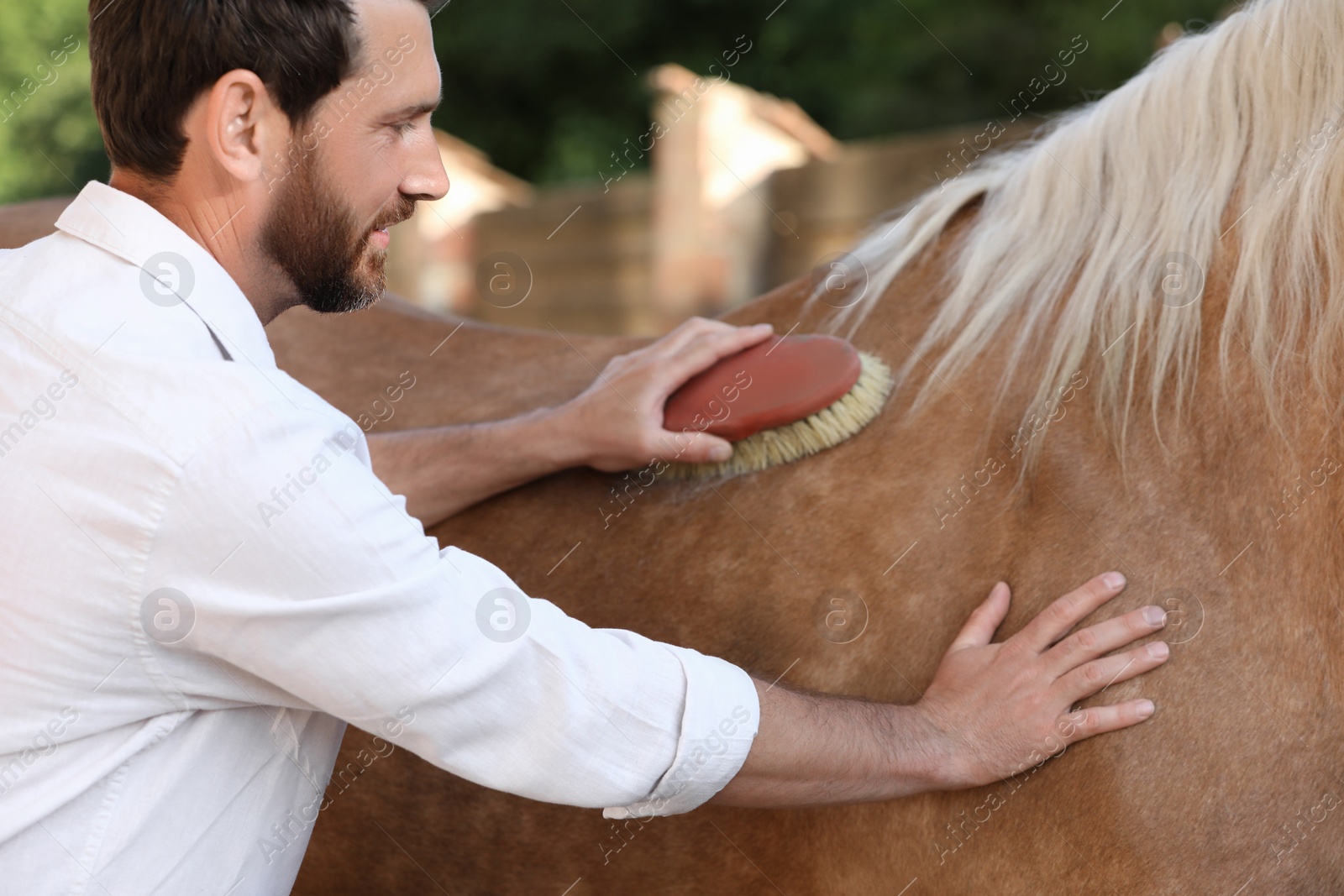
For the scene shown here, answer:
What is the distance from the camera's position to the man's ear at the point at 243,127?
1.10 meters

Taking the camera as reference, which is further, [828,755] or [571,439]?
[571,439]

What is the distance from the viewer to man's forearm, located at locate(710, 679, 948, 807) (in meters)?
1.16

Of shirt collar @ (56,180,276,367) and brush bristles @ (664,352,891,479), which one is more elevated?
shirt collar @ (56,180,276,367)

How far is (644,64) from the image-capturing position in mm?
13242

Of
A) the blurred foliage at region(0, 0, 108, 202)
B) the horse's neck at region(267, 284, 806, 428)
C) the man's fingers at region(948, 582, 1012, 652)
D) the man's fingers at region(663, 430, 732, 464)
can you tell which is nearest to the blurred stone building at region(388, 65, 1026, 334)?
the horse's neck at region(267, 284, 806, 428)

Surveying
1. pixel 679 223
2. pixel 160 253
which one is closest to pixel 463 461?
pixel 160 253

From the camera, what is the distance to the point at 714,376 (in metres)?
1.63

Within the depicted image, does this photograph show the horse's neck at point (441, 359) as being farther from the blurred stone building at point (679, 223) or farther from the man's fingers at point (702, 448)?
the blurred stone building at point (679, 223)

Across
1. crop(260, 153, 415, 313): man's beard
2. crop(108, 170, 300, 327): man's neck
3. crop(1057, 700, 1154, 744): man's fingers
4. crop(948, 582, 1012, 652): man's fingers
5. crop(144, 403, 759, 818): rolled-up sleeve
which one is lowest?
crop(1057, 700, 1154, 744): man's fingers

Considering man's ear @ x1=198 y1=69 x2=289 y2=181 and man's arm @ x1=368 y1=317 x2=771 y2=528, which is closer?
man's ear @ x1=198 y1=69 x2=289 y2=181

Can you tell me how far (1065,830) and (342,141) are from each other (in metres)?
1.04

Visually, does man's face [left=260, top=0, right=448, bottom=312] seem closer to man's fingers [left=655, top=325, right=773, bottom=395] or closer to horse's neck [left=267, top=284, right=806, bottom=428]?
man's fingers [left=655, top=325, right=773, bottom=395]

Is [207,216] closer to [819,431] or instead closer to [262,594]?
[262,594]

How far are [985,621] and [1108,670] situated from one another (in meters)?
0.14
